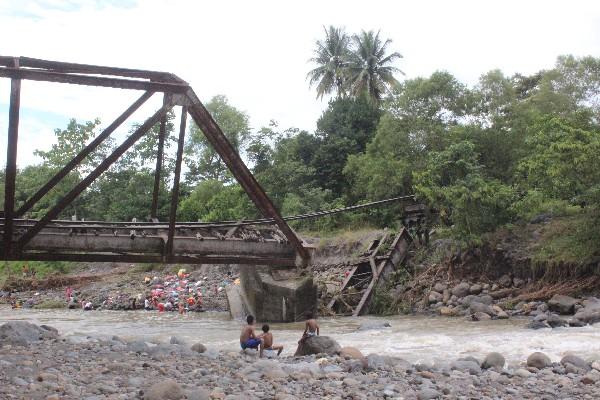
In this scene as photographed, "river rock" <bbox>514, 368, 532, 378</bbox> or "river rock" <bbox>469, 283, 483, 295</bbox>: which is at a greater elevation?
"river rock" <bbox>469, 283, 483, 295</bbox>

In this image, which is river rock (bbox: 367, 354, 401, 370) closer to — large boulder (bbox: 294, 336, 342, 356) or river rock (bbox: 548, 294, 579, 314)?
large boulder (bbox: 294, 336, 342, 356)

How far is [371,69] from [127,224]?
43.2m

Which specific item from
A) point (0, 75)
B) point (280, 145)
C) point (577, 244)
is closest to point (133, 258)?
point (0, 75)

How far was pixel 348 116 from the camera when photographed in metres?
45.8

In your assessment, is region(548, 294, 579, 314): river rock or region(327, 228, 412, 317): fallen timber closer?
region(548, 294, 579, 314): river rock

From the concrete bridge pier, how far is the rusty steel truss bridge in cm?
671

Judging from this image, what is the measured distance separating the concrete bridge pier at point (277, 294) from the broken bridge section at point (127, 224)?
714 centimetres

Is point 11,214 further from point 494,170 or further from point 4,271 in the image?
point 4,271

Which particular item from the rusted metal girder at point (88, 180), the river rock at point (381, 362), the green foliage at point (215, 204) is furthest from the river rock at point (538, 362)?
the green foliage at point (215, 204)

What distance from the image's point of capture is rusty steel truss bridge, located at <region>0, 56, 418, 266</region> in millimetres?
9602

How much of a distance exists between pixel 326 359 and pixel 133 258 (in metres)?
4.15

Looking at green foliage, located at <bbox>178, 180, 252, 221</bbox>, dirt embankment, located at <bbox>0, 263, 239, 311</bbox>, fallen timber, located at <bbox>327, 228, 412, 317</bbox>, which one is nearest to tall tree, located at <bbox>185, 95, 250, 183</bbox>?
green foliage, located at <bbox>178, 180, 252, 221</bbox>

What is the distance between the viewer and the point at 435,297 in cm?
2264

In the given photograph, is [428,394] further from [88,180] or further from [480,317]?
[480,317]
